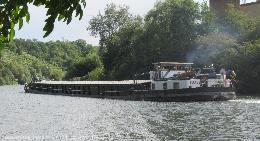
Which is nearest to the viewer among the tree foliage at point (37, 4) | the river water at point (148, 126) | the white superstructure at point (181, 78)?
the tree foliage at point (37, 4)

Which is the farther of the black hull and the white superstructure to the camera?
the white superstructure

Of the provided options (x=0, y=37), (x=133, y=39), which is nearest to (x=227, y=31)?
(x=133, y=39)

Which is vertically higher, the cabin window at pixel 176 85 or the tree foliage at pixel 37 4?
the tree foliage at pixel 37 4

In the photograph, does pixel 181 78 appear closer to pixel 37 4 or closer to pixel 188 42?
pixel 188 42

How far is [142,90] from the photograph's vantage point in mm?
60594

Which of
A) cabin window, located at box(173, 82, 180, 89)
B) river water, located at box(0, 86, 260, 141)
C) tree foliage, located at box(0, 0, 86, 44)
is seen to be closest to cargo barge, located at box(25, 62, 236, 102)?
cabin window, located at box(173, 82, 180, 89)

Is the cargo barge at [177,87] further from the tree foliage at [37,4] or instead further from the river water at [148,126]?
the tree foliage at [37,4]

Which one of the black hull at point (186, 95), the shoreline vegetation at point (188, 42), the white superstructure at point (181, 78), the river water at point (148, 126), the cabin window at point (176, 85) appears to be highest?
the shoreline vegetation at point (188, 42)

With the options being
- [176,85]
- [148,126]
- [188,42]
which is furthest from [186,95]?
[188,42]

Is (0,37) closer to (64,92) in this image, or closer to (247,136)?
(247,136)

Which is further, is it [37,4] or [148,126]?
[148,126]

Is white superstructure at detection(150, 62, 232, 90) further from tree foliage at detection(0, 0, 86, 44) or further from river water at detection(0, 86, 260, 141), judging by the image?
tree foliage at detection(0, 0, 86, 44)

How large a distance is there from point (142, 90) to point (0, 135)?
33.4 meters

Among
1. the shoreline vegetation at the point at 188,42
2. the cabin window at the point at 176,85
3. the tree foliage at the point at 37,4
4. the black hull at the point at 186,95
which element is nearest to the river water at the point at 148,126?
the black hull at the point at 186,95
